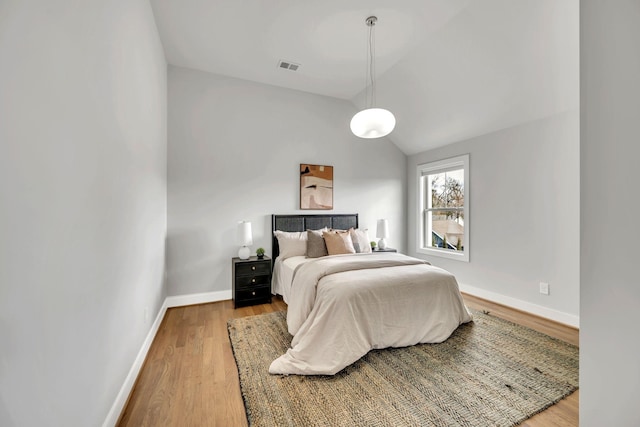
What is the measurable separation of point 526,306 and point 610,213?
290 centimetres

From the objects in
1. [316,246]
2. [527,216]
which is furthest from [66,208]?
[527,216]

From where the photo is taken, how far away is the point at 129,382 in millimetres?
1726

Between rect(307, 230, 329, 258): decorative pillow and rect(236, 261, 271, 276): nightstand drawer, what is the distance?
578 millimetres

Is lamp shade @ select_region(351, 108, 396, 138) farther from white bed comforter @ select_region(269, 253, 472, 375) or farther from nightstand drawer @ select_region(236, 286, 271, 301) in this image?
nightstand drawer @ select_region(236, 286, 271, 301)

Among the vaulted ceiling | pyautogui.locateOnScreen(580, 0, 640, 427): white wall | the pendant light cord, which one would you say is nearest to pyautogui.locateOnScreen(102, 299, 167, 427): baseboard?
pyautogui.locateOnScreen(580, 0, 640, 427): white wall

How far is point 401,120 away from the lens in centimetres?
423

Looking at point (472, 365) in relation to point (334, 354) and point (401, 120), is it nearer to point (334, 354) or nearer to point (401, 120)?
point (334, 354)

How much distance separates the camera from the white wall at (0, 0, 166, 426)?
0.74 meters

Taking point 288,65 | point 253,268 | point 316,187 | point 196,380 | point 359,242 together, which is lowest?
point 196,380

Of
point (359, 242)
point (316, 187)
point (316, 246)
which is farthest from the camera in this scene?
point (316, 187)

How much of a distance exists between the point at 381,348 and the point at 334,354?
1.68ft

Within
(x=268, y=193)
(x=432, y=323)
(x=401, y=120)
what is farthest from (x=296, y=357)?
(x=401, y=120)

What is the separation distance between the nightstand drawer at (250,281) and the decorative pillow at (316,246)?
664 millimetres

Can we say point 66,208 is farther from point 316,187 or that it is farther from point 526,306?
point 526,306
